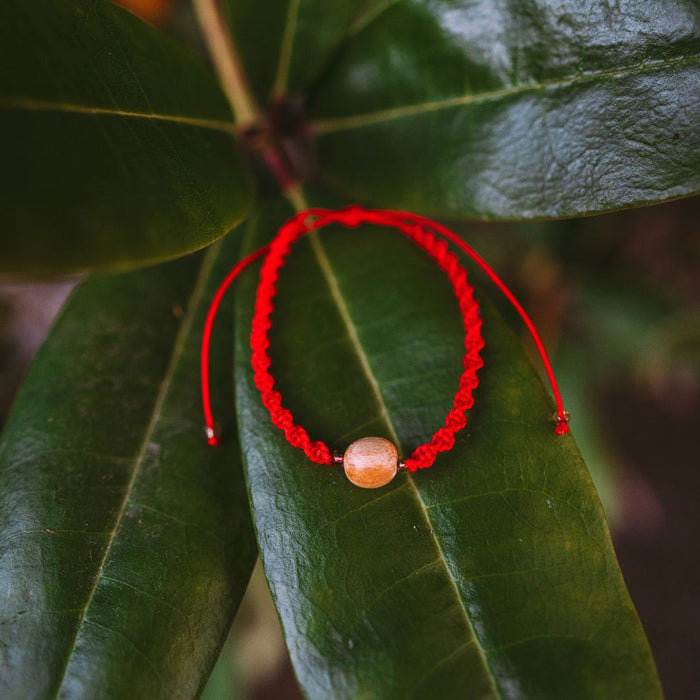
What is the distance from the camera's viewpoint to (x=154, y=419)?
30.8 inches

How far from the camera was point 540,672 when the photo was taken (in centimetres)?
58

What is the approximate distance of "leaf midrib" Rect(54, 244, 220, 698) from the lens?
0.64 metres

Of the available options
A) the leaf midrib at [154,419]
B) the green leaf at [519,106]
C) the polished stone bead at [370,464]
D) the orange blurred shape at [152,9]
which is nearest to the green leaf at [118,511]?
the leaf midrib at [154,419]

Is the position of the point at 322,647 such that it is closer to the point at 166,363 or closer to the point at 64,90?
the point at 166,363

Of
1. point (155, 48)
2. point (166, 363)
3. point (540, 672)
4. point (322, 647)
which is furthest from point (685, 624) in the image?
point (155, 48)

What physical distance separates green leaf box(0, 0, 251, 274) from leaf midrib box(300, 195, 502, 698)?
16 cm

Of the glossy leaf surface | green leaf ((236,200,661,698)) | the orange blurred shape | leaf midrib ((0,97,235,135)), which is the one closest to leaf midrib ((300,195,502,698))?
green leaf ((236,200,661,698))

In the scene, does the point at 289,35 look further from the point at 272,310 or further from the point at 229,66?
the point at 272,310

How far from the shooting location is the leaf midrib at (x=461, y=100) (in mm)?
646

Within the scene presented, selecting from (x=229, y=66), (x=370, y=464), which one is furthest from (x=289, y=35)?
(x=370, y=464)

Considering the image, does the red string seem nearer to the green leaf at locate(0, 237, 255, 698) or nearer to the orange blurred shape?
the green leaf at locate(0, 237, 255, 698)

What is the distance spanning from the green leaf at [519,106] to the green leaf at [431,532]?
0.17 meters

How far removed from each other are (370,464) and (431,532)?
0.32ft

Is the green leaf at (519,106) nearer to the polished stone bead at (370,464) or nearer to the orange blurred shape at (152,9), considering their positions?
the polished stone bead at (370,464)
